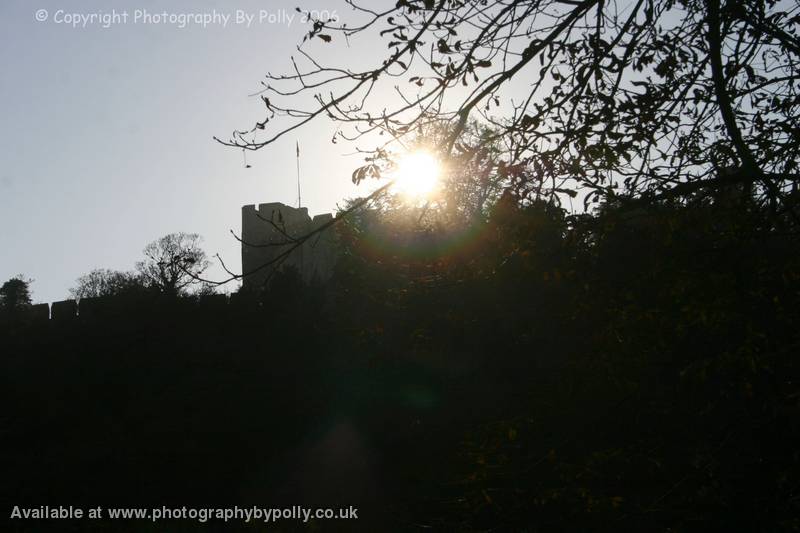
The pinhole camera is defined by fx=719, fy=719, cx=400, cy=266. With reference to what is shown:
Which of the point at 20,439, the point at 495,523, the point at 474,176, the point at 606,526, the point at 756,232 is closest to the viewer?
the point at 756,232

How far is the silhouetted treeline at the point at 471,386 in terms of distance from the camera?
524 centimetres

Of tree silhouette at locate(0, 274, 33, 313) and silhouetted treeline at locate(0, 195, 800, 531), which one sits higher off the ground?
tree silhouette at locate(0, 274, 33, 313)

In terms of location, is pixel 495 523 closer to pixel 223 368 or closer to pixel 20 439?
pixel 223 368

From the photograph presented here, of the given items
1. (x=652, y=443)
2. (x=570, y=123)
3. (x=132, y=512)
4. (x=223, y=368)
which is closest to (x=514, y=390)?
(x=652, y=443)

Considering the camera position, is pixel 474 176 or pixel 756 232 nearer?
pixel 756 232

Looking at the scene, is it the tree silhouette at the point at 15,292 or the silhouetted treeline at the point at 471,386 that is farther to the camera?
→ the tree silhouette at the point at 15,292

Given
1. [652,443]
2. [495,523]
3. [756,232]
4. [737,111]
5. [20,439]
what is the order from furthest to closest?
[20,439] < [495,523] < [652,443] < [737,111] < [756,232]

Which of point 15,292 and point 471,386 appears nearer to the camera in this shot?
point 471,386

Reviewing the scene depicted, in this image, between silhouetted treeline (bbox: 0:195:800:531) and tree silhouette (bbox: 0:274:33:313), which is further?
tree silhouette (bbox: 0:274:33:313)

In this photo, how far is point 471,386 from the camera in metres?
15.7

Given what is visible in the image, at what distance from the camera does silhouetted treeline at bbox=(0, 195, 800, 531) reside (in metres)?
5.24

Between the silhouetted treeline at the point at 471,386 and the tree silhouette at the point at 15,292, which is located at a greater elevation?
the tree silhouette at the point at 15,292

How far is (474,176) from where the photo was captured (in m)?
5.51

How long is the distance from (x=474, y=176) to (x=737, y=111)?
7.66ft
